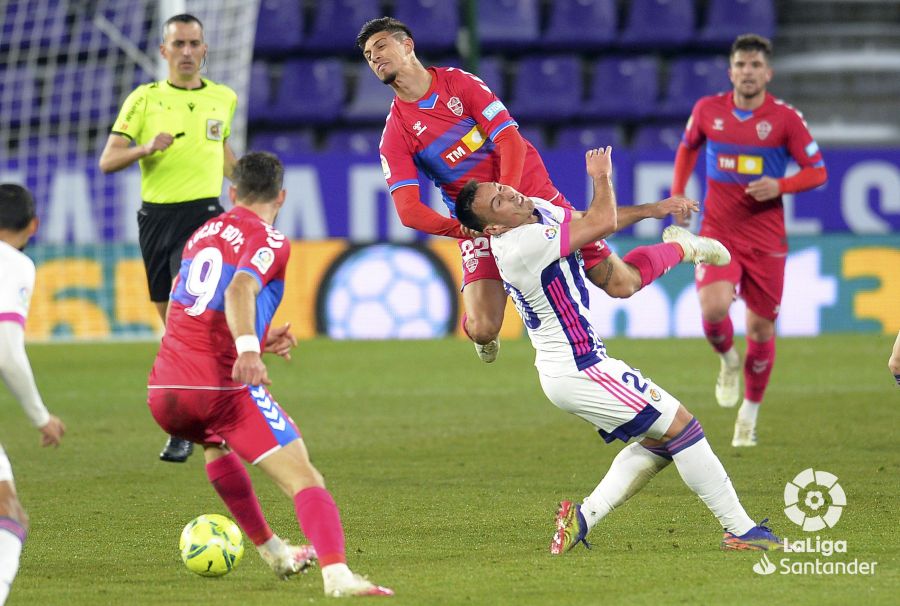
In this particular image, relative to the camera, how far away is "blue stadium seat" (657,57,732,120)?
1888 centimetres

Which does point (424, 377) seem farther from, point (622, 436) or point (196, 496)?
point (622, 436)

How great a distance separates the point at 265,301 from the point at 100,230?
37.6 feet

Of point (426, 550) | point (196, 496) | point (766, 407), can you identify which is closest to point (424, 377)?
point (766, 407)

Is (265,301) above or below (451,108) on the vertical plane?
below

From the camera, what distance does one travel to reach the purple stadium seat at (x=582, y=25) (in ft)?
64.2

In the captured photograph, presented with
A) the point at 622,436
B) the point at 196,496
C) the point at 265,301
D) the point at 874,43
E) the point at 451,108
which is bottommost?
the point at 196,496

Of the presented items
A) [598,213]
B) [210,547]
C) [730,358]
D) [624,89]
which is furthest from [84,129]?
[598,213]

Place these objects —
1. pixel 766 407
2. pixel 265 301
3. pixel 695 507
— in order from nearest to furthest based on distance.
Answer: pixel 265 301 → pixel 695 507 → pixel 766 407

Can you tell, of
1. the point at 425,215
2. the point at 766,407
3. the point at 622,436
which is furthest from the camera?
the point at 766,407


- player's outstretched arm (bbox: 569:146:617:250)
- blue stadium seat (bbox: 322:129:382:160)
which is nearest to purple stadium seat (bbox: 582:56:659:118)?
blue stadium seat (bbox: 322:129:382:160)

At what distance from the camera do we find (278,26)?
19.4 metres

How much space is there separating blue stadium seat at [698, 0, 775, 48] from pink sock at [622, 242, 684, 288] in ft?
45.5

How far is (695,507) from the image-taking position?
6.45 meters

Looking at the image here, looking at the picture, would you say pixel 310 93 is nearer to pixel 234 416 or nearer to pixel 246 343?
pixel 234 416
